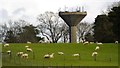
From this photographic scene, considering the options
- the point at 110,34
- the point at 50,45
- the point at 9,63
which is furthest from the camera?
the point at 110,34

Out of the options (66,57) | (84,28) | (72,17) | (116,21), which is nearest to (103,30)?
(72,17)

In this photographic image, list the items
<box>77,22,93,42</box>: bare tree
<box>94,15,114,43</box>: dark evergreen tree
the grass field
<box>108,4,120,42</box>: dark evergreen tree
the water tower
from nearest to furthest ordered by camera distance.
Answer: the grass field < <box>108,4,120,42</box>: dark evergreen tree < <box>94,15,114,43</box>: dark evergreen tree < the water tower < <box>77,22,93,42</box>: bare tree

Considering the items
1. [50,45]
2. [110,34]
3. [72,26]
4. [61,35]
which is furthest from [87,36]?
[50,45]

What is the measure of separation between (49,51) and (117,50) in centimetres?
472

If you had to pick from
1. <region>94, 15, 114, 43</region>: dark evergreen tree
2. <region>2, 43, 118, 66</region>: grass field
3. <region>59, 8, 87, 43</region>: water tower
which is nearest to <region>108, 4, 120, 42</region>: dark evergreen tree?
<region>94, 15, 114, 43</region>: dark evergreen tree

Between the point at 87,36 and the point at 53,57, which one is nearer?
the point at 53,57

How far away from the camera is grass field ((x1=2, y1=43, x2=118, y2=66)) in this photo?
2038 cm

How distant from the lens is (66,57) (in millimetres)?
22516

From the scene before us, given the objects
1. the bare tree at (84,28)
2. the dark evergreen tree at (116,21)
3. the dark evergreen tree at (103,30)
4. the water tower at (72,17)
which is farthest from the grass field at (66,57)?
the bare tree at (84,28)

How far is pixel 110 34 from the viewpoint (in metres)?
51.8

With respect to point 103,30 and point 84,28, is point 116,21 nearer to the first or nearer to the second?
point 103,30

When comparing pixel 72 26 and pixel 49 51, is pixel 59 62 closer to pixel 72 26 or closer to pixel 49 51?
pixel 49 51

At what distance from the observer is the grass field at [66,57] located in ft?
66.8

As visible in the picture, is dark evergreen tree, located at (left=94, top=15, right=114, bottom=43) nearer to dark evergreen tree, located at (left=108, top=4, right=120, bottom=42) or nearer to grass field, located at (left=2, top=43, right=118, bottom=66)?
dark evergreen tree, located at (left=108, top=4, right=120, bottom=42)
